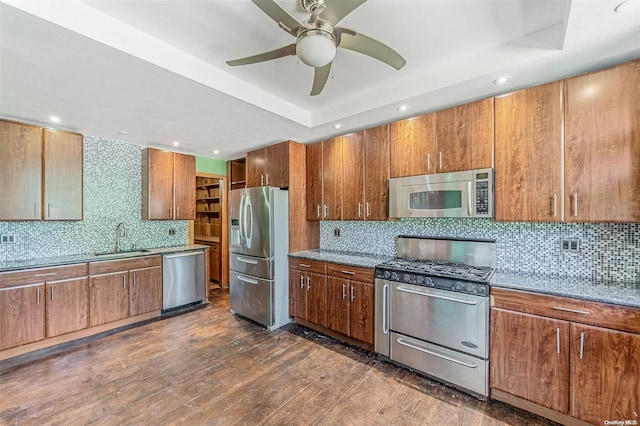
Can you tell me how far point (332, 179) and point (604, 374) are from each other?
284 centimetres

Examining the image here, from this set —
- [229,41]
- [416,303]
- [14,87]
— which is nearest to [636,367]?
[416,303]

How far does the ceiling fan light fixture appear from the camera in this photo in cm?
143

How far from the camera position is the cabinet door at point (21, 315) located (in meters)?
2.63

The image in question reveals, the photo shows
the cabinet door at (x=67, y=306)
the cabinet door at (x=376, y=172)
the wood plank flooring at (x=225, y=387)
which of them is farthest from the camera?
the cabinet door at (x=376, y=172)

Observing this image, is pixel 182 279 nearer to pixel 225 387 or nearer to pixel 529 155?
pixel 225 387

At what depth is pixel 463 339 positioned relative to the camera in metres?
2.19

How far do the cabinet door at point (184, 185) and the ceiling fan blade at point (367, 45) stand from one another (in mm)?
3662

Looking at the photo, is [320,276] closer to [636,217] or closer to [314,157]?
[314,157]

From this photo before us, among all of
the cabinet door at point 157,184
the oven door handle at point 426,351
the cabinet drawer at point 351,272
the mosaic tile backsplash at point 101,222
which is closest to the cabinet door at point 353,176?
the cabinet drawer at point 351,272

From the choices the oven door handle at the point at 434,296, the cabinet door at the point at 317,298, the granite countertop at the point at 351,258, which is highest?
the granite countertop at the point at 351,258

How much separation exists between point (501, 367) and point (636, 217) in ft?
4.49

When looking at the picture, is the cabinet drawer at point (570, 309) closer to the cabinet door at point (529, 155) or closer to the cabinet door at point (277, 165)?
the cabinet door at point (529, 155)

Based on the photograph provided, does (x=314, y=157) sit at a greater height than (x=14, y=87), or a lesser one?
lesser

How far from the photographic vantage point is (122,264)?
344 cm
